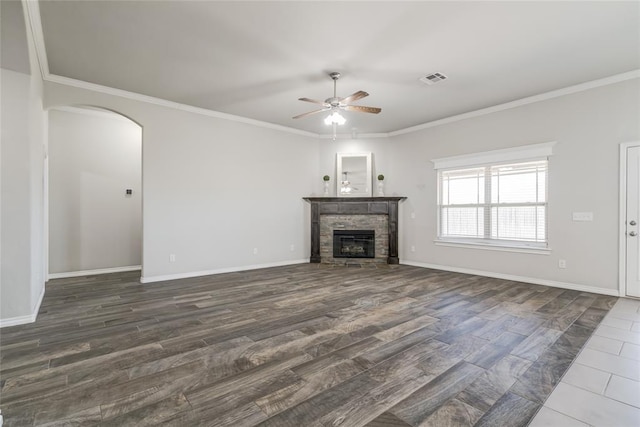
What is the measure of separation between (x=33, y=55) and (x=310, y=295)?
4.08 metres

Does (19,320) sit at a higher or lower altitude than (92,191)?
lower

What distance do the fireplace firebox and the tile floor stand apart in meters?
4.26

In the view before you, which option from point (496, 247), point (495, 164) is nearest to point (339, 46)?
point (495, 164)

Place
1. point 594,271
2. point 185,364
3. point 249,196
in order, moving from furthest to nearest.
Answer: point 249,196 < point 594,271 < point 185,364

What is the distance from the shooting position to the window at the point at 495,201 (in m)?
4.94

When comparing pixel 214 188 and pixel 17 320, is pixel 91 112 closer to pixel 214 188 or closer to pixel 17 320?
pixel 214 188

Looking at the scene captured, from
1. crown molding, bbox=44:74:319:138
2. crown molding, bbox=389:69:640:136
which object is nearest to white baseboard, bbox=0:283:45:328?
crown molding, bbox=44:74:319:138

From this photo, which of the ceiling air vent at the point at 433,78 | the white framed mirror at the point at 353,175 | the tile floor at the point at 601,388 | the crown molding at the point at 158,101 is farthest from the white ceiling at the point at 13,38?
the white framed mirror at the point at 353,175

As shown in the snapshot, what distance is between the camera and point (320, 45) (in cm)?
338

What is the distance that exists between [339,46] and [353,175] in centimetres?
376

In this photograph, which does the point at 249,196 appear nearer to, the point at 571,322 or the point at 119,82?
the point at 119,82

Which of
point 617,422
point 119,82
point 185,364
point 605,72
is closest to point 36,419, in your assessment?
point 185,364

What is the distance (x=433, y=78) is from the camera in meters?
4.19

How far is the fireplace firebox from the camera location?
6824 millimetres
